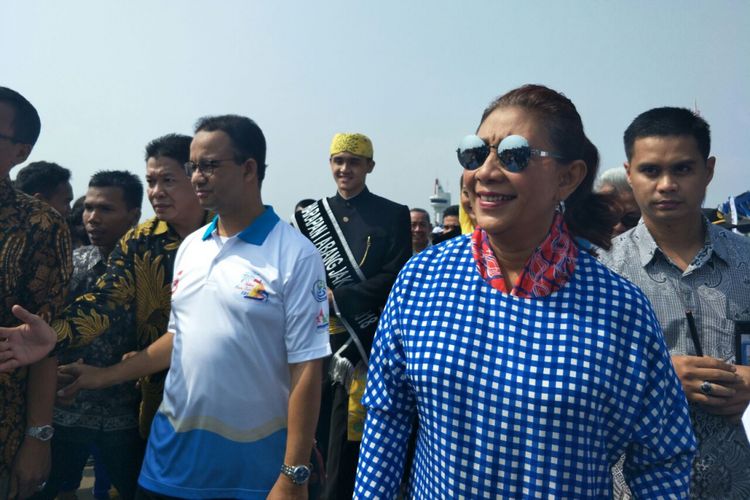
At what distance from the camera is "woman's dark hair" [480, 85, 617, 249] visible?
5.76ft

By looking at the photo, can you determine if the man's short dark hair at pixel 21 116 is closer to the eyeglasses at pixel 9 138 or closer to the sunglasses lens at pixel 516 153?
the eyeglasses at pixel 9 138

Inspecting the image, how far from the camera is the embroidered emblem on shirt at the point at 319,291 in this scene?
97.0 inches

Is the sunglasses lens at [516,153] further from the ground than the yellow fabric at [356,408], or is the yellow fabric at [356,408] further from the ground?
the sunglasses lens at [516,153]

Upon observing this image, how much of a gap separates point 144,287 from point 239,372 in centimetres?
96

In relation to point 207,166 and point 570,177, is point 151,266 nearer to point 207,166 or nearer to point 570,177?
point 207,166

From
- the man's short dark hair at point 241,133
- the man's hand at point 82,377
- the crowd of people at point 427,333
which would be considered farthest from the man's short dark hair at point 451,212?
the man's hand at point 82,377

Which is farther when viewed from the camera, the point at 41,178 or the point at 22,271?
the point at 41,178

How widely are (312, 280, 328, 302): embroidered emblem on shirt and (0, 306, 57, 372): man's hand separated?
3.37ft

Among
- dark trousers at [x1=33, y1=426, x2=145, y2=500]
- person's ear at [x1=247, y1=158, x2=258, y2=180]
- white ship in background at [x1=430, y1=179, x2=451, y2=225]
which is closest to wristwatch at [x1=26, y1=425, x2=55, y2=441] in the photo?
dark trousers at [x1=33, y1=426, x2=145, y2=500]

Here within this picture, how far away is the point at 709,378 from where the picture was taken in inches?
87.0

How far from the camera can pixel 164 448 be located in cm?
246

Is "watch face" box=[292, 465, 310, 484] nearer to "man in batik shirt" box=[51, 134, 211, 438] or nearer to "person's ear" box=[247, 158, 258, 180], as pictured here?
"man in batik shirt" box=[51, 134, 211, 438]

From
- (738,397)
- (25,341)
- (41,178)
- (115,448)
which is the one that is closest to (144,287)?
Result: (25,341)

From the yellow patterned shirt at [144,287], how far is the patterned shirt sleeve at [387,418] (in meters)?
1.56
